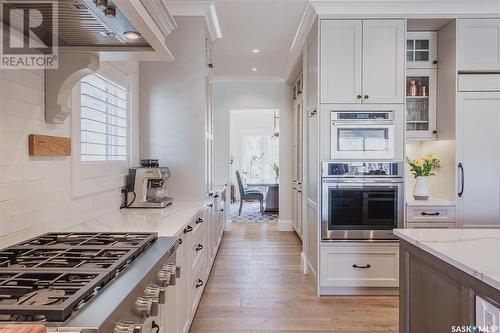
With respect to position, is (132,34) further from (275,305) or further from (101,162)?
(275,305)

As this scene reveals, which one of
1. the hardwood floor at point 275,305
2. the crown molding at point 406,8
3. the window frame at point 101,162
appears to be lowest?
the hardwood floor at point 275,305

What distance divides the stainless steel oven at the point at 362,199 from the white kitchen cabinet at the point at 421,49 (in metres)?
1.13

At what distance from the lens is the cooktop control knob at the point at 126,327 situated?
2.83ft

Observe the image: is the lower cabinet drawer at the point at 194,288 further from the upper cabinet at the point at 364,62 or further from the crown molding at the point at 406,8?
the crown molding at the point at 406,8

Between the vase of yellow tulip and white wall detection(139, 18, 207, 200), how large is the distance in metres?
2.09

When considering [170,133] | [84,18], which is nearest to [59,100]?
[84,18]

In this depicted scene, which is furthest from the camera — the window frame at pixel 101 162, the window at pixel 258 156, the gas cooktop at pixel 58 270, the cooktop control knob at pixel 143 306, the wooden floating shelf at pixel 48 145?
the window at pixel 258 156

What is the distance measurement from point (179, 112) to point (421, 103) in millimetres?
2498

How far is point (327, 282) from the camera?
10.1ft

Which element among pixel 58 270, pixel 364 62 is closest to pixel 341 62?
pixel 364 62

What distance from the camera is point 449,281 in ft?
4.30

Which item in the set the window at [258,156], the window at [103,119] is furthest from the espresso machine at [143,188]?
the window at [258,156]

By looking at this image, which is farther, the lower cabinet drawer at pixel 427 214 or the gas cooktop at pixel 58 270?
the lower cabinet drawer at pixel 427 214

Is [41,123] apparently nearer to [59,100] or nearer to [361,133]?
[59,100]
